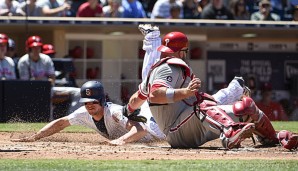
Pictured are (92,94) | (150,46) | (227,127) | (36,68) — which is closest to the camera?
(227,127)

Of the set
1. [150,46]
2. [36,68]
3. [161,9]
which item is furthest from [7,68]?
[150,46]

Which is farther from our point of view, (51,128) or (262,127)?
(51,128)

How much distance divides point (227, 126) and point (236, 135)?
15 centimetres

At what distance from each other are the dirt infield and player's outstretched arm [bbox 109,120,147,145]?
8 cm

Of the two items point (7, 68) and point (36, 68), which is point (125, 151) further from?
point (36, 68)

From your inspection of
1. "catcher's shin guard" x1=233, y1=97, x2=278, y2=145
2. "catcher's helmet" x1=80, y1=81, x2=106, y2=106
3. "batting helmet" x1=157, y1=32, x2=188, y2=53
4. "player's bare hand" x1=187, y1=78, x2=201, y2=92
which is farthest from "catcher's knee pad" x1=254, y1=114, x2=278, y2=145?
"catcher's helmet" x1=80, y1=81, x2=106, y2=106

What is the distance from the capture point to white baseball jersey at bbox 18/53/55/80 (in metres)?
15.2

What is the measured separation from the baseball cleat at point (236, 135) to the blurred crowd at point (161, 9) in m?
8.69

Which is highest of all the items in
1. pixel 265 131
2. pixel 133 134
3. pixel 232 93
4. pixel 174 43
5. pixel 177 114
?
pixel 174 43

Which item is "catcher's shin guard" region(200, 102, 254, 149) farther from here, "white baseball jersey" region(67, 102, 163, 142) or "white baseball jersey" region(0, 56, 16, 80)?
"white baseball jersey" region(0, 56, 16, 80)

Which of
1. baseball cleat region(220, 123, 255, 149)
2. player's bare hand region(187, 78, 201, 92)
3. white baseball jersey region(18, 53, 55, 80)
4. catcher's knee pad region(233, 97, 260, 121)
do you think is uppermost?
player's bare hand region(187, 78, 201, 92)

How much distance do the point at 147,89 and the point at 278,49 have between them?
36.7ft

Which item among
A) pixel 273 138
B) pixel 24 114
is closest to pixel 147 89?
pixel 273 138

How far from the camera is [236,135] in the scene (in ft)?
27.4
